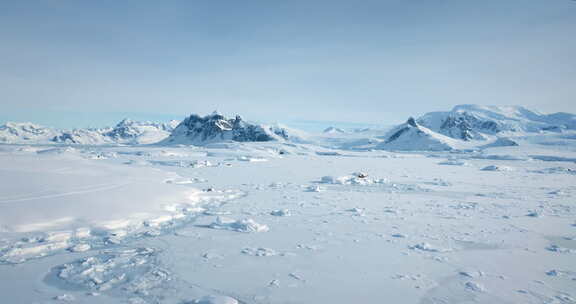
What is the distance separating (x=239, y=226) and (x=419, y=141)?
6508 inches

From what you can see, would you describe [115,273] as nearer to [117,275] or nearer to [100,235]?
[117,275]

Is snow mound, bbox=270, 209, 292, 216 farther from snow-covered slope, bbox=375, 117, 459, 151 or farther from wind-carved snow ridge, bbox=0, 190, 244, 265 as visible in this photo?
snow-covered slope, bbox=375, 117, 459, 151

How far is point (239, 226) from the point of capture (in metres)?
8.75

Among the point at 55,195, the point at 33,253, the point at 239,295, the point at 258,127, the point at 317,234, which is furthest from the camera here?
the point at 258,127

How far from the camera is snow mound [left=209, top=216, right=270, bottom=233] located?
8625mm

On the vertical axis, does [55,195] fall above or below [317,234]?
Answer: above

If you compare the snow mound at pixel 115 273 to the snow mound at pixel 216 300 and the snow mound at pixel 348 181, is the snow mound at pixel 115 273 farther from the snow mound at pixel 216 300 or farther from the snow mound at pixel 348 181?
the snow mound at pixel 348 181

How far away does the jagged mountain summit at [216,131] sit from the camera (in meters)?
163

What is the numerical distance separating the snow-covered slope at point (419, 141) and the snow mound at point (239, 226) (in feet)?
466

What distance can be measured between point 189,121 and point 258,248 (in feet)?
657

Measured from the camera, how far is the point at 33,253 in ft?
21.0

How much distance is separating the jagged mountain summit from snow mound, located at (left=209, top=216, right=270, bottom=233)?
5899 inches

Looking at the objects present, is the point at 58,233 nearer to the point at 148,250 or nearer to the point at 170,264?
the point at 148,250

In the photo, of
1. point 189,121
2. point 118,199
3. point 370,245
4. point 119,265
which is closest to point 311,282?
point 370,245
